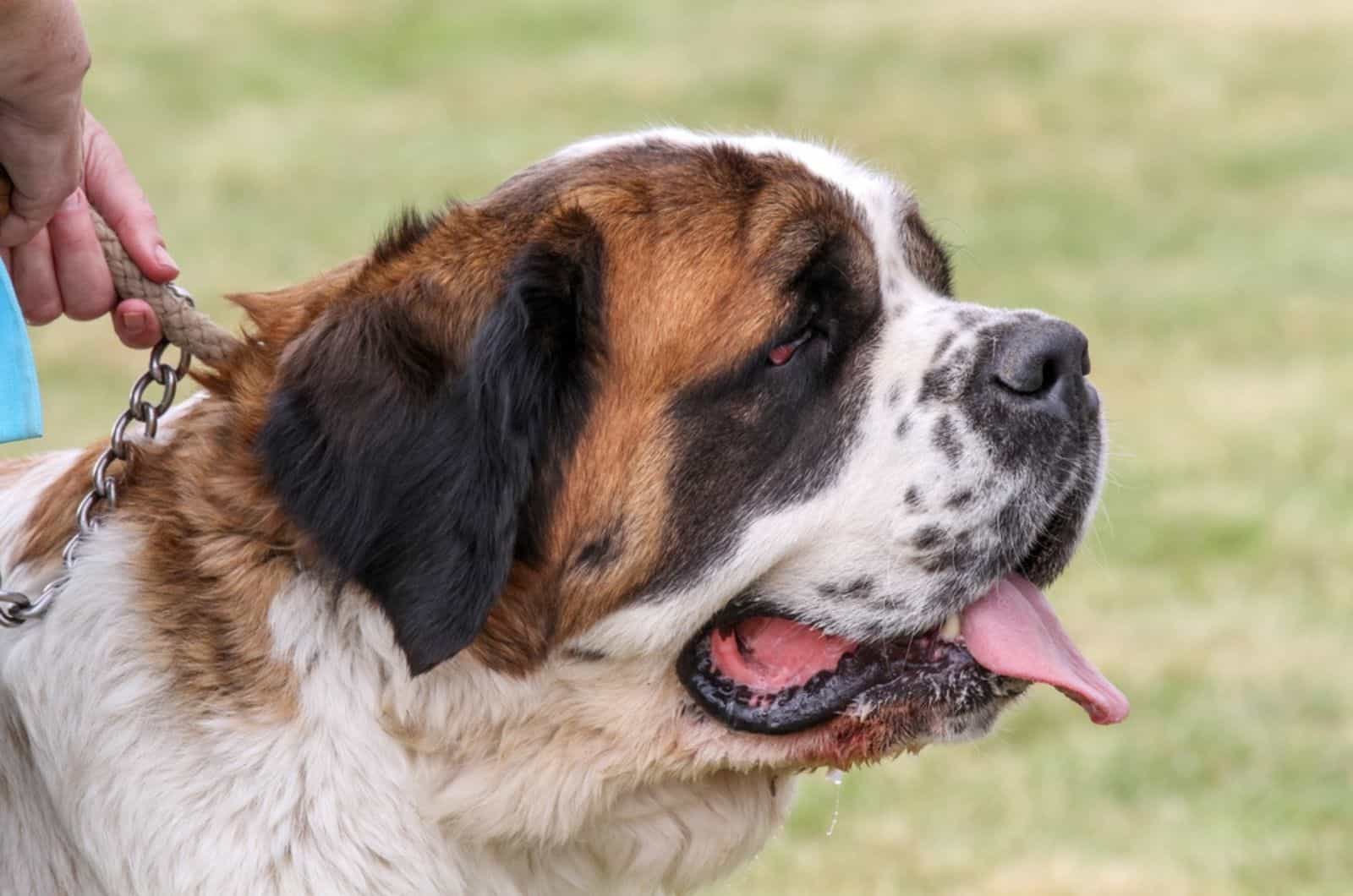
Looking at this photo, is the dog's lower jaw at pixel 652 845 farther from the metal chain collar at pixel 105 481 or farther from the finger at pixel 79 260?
the finger at pixel 79 260

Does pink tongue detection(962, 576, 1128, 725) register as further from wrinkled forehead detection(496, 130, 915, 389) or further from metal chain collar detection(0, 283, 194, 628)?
metal chain collar detection(0, 283, 194, 628)

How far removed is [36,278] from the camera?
3.27 metres

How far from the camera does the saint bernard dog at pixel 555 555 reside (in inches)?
115

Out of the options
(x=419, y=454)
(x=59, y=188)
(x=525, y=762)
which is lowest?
(x=525, y=762)

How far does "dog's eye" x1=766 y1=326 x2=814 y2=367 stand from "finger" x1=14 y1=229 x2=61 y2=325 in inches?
47.1

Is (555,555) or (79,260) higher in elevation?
(79,260)

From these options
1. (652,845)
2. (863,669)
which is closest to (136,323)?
(652,845)

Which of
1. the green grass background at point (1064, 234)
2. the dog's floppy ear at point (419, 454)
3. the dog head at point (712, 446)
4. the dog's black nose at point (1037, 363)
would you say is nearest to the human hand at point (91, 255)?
the dog head at point (712, 446)

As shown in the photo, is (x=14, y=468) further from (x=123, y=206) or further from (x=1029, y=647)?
(x=1029, y=647)

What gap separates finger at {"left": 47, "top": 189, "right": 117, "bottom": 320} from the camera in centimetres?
324

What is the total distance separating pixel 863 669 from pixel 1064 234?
13.0m

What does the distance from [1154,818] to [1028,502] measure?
11.3 feet

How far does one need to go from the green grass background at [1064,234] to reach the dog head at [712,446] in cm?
88

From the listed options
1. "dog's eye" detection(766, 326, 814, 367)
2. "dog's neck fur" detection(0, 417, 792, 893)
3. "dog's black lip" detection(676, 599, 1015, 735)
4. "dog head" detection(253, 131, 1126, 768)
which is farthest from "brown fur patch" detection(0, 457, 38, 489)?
"dog's eye" detection(766, 326, 814, 367)
